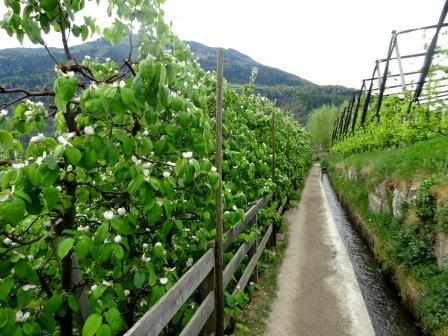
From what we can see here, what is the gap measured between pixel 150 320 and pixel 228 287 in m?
3.28

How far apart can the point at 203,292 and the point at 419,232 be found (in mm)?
5157

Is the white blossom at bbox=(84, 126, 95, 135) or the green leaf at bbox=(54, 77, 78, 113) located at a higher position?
the green leaf at bbox=(54, 77, 78, 113)

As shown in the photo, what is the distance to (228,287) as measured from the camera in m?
5.87

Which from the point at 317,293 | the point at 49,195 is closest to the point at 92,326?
the point at 49,195

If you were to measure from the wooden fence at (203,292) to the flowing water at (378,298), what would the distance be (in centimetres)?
234

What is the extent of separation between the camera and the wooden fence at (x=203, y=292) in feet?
9.12

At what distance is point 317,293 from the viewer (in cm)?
728

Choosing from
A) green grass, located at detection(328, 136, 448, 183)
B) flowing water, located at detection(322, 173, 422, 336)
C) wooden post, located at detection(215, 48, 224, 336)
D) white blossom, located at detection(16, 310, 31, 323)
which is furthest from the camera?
green grass, located at detection(328, 136, 448, 183)

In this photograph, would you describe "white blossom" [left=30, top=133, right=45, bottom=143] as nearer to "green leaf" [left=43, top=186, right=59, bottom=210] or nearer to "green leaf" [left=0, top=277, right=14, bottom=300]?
"green leaf" [left=43, top=186, right=59, bottom=210]

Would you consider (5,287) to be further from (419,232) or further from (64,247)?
(419,232)

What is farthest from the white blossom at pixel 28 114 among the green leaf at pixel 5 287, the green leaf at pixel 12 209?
the green leaf at pixel 5 287

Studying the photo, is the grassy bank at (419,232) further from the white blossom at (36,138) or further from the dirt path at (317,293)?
the white blossom at (36,138)

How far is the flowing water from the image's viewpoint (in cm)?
634

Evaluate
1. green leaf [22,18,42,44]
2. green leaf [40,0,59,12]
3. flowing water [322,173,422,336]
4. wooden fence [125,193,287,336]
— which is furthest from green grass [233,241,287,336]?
green leaf [40,0,59,12]
